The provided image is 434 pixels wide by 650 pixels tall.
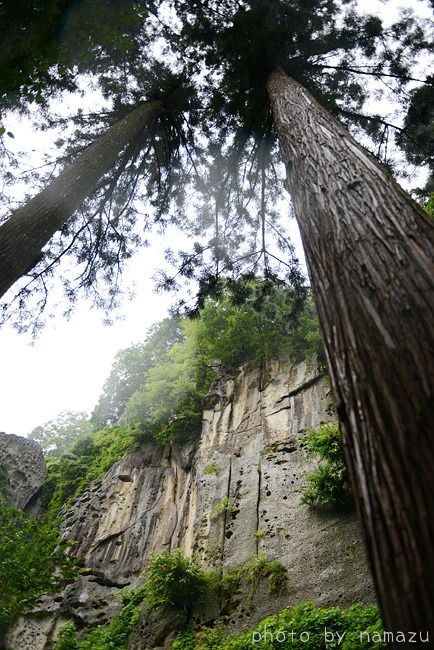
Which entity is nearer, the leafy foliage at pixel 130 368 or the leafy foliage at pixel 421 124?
the leafy foliage at pixel 421 124

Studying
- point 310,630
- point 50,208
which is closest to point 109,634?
point 310,630

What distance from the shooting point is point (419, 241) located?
1.98 m

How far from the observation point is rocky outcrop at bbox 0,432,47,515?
47.5ft

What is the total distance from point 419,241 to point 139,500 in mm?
12789

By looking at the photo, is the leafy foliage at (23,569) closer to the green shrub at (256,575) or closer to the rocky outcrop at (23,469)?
the green shrub at (256,575)

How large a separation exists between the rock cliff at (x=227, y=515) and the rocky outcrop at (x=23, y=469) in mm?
2094

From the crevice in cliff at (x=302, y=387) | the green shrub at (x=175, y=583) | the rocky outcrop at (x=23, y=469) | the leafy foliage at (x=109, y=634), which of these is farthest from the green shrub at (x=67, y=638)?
the crevice in cliff at (x=302, y=387)

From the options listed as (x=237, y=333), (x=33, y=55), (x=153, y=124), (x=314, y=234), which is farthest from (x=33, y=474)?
(x=314, y=234)

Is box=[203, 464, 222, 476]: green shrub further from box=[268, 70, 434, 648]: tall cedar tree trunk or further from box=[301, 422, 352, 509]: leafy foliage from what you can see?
box=[268, 70, 434, 648]: tall cedar tree trunk

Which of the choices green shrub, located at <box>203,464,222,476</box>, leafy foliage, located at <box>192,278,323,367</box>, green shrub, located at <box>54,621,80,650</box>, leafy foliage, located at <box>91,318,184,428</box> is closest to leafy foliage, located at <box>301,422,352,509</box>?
green shrub, located at <box>203,464,222,476</box>

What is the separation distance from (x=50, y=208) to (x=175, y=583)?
24.4 ft

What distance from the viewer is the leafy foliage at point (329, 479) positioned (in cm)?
793

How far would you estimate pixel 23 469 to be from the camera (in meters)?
15.0

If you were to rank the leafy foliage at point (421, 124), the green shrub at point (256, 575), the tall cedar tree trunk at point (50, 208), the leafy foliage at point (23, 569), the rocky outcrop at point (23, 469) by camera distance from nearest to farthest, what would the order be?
the tall cedar tree trunk at point (50, 208) < the leafy foliage at point (421, 124) < the green shrub at point (256, 575) < the leafy foliage at point (23, 569) < the rocky outcrop at point (23, 469)
